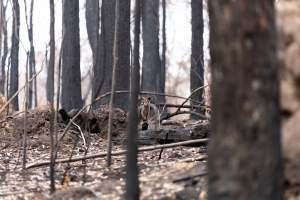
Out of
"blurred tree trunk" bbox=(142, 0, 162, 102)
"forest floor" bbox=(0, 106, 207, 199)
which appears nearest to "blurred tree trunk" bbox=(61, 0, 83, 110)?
"blurred tree trunk" bbox=(142, 0, 162, 102)

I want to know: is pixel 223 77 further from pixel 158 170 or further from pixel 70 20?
pixel 70 20

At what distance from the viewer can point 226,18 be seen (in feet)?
9.95

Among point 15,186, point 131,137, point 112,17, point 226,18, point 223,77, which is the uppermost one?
point 112,17

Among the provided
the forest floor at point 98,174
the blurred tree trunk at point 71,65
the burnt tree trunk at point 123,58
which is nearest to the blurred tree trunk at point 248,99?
the forest floor at point 98,174

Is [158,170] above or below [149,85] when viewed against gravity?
below

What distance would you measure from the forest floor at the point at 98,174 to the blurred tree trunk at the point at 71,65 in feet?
17.5

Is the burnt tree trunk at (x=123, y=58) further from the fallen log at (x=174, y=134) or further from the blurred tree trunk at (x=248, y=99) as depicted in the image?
the blurred tree trunk at (x=248, y=99)

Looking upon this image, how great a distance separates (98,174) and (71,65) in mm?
9275

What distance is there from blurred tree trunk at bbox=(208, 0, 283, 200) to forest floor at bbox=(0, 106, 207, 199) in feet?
3.91

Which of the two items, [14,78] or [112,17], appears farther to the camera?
[14,78]

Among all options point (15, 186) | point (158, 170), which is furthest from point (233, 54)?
point (15, 186)

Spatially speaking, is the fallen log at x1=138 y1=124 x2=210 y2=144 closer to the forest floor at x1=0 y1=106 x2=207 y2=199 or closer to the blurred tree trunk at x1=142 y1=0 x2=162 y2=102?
the forest floor at x1=0 y1=106 x2=207 y2=199

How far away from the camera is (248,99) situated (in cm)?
299

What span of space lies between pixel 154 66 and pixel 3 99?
8.15 m
